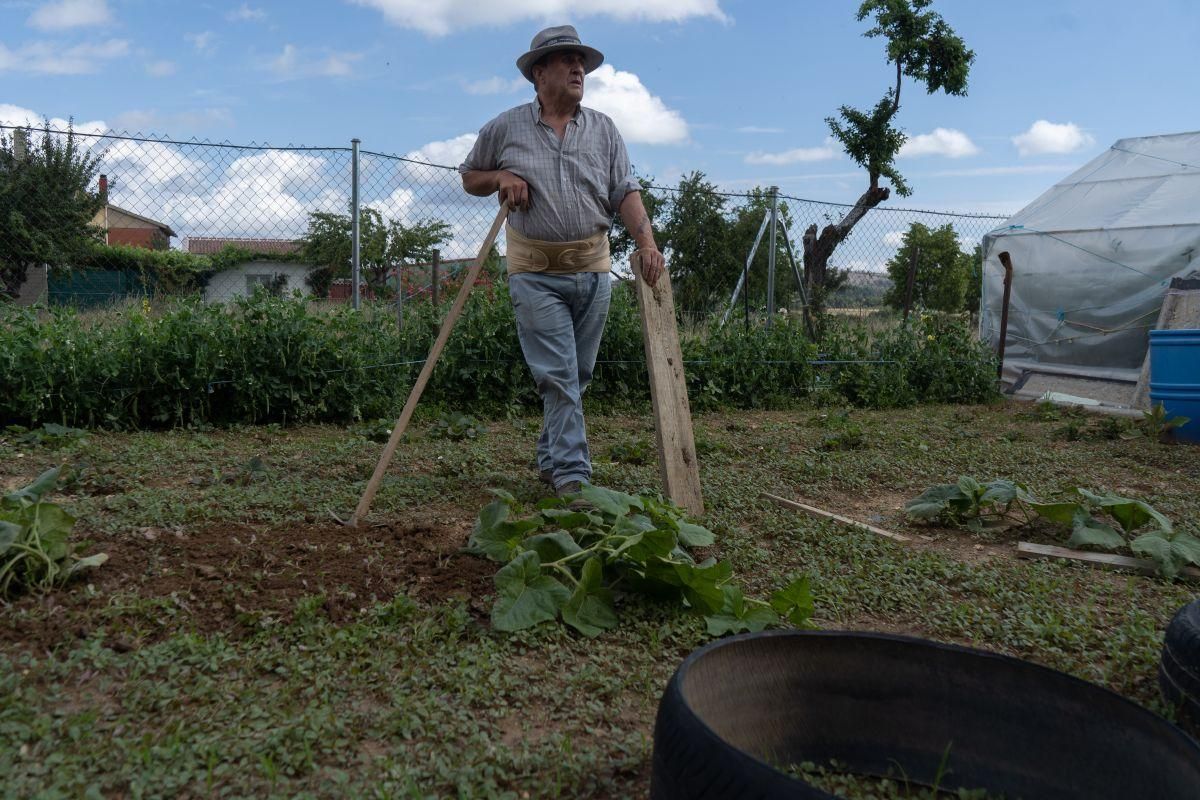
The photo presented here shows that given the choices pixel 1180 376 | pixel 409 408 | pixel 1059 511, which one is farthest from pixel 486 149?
pixel 1180 376

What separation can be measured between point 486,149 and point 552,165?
356 mm

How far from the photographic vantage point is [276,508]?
12.7ft

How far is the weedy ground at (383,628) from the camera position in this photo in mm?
1924

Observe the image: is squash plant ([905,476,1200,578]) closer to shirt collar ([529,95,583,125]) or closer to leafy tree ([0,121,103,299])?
shirt collar ([529,95,583,125])

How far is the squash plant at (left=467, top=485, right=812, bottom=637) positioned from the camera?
105 inches

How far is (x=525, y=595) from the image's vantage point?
2.69 meters

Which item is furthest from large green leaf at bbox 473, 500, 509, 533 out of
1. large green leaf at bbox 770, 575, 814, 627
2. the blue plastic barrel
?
the blue plastic barrel

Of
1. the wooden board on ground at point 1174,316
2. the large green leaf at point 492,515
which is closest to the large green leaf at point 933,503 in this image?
the large green leaf at point 492,515

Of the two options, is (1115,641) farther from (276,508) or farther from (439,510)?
(276,508)

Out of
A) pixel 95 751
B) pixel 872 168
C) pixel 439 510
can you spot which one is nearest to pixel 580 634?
pixel 95 751

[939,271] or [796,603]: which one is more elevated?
[939,271]

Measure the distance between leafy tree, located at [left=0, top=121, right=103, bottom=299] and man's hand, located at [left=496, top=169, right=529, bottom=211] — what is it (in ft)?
12.5

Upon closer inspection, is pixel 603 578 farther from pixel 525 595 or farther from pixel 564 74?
pixel 564 74

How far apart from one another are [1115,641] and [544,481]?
260 centimetres
